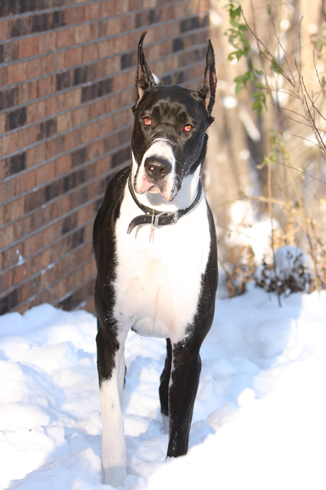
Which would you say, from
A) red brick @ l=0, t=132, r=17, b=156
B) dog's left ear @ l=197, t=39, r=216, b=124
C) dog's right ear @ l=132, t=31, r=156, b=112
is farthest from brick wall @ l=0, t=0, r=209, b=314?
dog's left ear @ l=197, t=39, r=216, b=124

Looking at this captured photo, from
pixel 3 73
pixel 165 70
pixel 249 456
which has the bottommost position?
pixel 249 456

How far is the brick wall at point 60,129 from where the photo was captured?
13.3 feet

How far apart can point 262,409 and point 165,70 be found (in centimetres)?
421

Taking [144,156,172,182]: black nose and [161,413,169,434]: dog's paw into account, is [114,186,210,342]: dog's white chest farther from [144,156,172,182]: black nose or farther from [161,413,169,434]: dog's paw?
[161,413,169,434]: dog's paw

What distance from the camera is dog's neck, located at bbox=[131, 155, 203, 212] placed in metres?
2.73

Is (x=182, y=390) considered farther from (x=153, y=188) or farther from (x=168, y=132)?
(x=168, y=132)

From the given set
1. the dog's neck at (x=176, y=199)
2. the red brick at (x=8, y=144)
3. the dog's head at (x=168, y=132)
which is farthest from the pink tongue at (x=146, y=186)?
the red brick at (x=8, y=144)

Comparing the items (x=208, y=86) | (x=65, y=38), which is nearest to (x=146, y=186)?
(x=208, y=86)

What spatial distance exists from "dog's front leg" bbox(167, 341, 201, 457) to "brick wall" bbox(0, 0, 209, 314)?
5.79 feet

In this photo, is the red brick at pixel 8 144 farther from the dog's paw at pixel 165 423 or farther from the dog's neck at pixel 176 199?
the dog's paw at pixel 165 423

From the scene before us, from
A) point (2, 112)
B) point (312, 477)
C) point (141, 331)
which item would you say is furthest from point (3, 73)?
point (312, 477)

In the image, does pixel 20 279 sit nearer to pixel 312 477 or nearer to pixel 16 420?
pixel 16 420

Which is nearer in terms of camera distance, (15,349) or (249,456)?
(249,456)

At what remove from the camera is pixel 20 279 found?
4.34m
